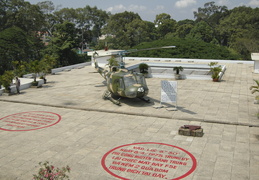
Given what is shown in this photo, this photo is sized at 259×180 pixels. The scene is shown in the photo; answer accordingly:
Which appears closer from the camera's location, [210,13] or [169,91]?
[169,91]

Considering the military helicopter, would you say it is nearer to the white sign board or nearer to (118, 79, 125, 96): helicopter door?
(118, 79, 125, 96): helicopter door

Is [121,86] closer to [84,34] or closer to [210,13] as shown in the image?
[84,34]

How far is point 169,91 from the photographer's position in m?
18.7

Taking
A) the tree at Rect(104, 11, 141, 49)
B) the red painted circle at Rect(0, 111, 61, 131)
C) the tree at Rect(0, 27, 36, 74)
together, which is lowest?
the red painted circle at Rect(0, 111, 61, 131)

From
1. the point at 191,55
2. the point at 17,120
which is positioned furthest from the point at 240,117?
the point at 191,55

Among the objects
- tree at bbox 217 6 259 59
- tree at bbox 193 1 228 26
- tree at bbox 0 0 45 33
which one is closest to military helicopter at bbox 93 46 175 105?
tree at bbox 0 0 45 33

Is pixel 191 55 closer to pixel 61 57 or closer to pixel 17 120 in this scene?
pixel 61 57

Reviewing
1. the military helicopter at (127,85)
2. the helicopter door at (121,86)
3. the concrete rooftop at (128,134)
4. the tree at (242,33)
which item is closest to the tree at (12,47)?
the concrete rooftop at (128,134)

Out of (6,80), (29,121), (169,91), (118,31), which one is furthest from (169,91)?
(118,31)

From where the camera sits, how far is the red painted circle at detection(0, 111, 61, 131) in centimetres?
1681

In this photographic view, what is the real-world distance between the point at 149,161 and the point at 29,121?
9774mm

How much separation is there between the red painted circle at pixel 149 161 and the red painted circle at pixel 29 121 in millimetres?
6430

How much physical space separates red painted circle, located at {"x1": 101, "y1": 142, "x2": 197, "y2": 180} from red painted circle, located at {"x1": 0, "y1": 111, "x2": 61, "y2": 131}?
6430mm

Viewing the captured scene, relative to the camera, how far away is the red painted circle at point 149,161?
432 inches
